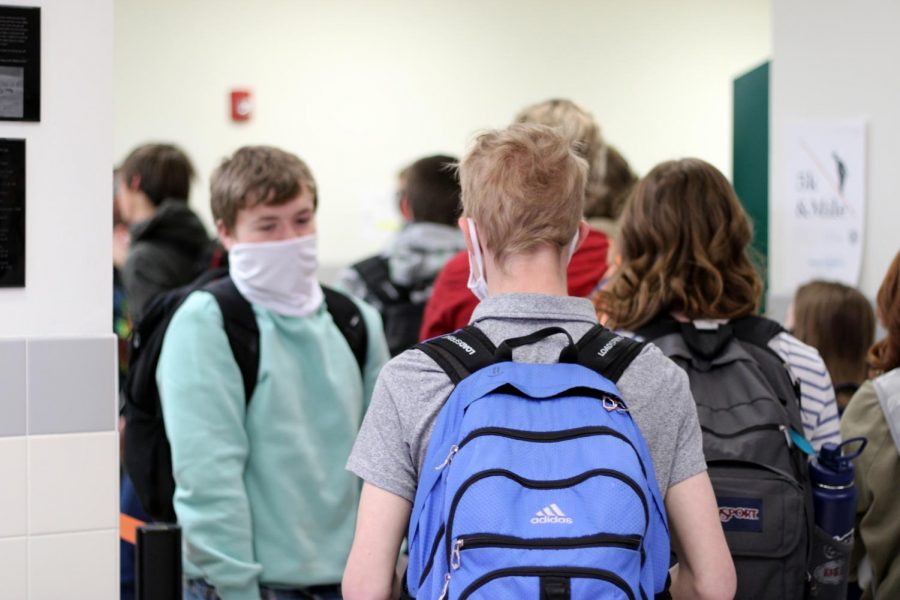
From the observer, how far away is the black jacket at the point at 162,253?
160 inches

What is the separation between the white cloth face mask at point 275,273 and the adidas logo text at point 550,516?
1.14 m

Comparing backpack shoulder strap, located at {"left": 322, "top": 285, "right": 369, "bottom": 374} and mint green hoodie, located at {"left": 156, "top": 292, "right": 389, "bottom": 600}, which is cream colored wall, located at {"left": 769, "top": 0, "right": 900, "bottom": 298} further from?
mint green hoodie, located at {"left": 156, "top": 292, "right": 389, "bottom": 600}

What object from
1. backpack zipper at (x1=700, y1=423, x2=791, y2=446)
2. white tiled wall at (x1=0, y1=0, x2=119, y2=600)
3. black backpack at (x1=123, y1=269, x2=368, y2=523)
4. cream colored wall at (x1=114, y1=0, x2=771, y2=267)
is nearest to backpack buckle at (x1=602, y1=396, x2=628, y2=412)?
backpack zipper at (x1=700, y1=423, x2=791, y2=446)

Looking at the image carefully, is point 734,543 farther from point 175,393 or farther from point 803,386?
point 175,393

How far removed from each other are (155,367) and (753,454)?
1.28 metres

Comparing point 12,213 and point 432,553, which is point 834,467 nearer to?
point 432,553

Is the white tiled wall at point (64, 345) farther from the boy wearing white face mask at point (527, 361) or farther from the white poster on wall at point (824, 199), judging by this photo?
the white poster on wall at point (824, 199)

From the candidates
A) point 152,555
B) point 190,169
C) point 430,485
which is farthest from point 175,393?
point 190,169

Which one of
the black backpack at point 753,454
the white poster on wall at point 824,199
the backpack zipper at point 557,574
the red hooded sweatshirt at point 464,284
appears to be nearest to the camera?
the backpack zipper at point 557,574

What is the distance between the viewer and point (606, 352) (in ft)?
5.05

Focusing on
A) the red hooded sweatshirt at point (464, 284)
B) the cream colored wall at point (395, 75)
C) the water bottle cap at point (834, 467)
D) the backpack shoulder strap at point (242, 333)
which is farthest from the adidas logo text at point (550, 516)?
the cream colored wall at point (395, 75)

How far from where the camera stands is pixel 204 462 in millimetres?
2180

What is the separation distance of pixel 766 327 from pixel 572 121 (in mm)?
805

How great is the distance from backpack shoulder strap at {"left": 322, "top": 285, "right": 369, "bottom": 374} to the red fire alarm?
389cm
